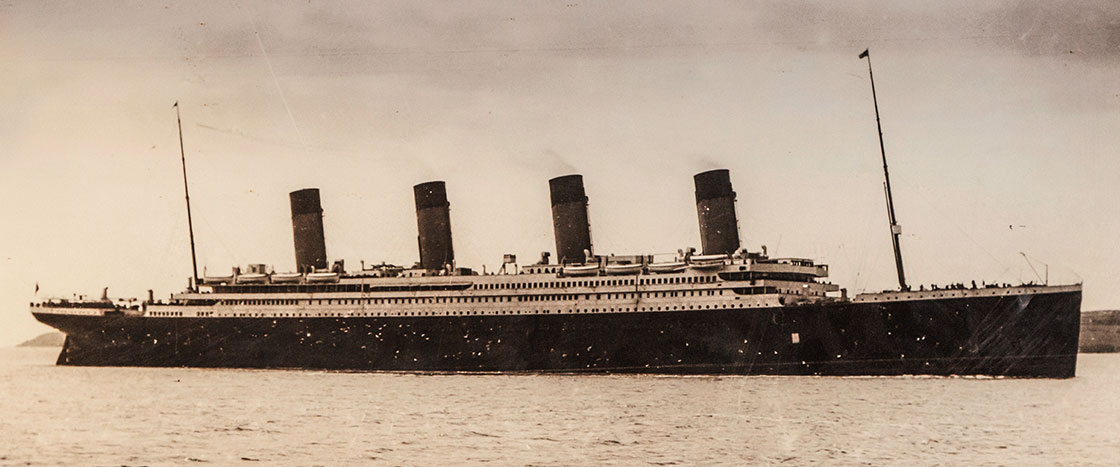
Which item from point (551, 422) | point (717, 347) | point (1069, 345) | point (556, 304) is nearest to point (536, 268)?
point (556, 304)

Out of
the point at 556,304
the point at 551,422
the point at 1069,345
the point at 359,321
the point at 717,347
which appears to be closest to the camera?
the point at 551,422

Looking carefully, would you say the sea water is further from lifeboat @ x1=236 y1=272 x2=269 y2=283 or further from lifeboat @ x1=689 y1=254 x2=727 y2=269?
lifeboat @ x1=236 y1=272 x2=269 y2=283

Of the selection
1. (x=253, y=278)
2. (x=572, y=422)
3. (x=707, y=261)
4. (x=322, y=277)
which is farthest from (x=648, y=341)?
(x=253, y=278)

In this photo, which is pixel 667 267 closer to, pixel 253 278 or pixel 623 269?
pixel 623 269

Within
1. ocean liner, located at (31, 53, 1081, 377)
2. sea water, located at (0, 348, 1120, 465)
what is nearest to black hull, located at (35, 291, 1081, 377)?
ocean liner, located at (31, 53, 1081, 377)

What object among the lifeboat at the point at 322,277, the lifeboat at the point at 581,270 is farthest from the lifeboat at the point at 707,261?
the lifeboat at the point at 322,277

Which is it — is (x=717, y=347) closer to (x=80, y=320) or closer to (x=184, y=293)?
(x=184, y=293)

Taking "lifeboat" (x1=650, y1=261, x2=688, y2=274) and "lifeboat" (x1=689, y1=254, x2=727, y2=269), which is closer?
"lifeboat" (x1=689, y1=254, x2=727, y2=269)
